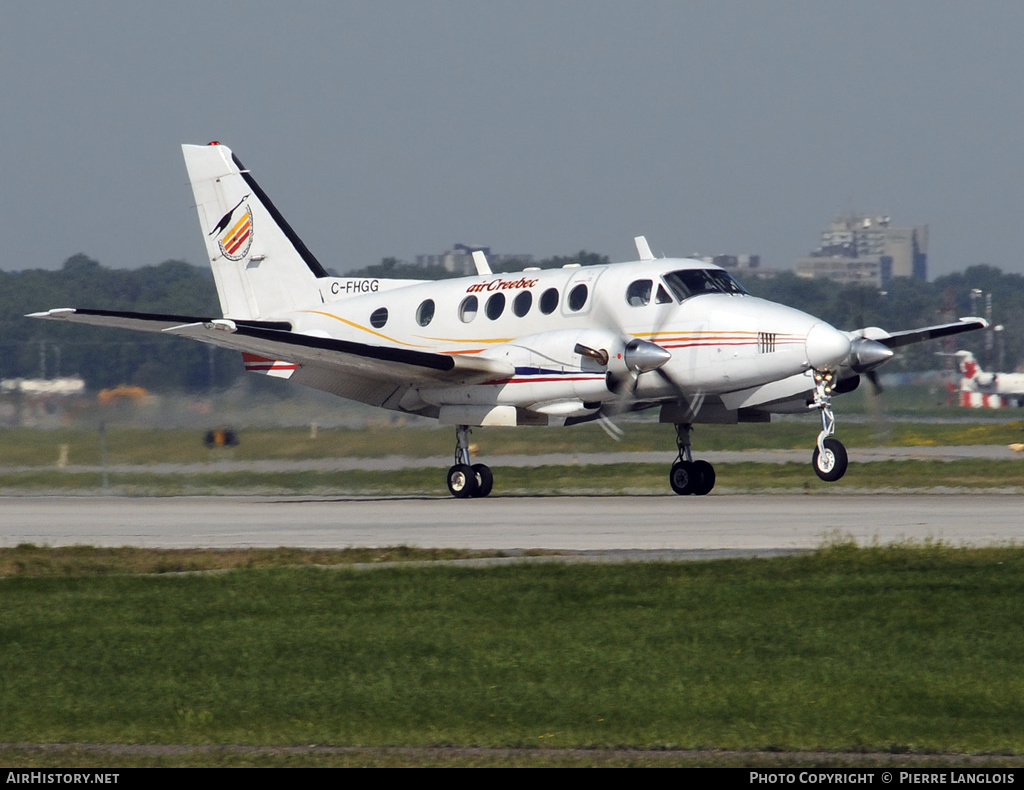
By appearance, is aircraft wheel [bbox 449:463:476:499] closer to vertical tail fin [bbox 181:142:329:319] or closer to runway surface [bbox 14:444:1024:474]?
runway surface [bbox 14:444:1024:474]

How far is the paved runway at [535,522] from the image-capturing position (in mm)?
16845

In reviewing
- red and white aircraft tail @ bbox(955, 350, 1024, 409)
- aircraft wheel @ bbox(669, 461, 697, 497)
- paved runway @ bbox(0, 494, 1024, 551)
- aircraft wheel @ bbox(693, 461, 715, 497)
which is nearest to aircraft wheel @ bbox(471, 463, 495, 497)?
paved runway @ bbox(0, 494, 1024, 551)

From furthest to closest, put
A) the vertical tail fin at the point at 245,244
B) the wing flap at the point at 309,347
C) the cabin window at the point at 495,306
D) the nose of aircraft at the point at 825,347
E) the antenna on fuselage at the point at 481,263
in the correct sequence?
1. the vertical tail fin at the point at 245,244
2. the antenna on fuselage at the point at 481,263
3. the cabin window at the point at 495,306
4. the wing flap at the point at 309,347
5. the nose of aircraft at the point at 825,347

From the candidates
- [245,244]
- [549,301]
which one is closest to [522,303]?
[549,301]

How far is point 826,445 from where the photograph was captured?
75.8 feet

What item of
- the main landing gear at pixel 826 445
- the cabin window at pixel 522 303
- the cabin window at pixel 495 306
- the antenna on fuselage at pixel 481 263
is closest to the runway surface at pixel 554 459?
the cabin window at pixel 495 306

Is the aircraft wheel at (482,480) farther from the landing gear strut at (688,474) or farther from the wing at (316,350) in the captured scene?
the landing gear strut at (688,474)

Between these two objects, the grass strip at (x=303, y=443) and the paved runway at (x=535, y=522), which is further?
the grass strip at (x=303, y=443)

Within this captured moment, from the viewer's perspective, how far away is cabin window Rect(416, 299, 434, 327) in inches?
1059

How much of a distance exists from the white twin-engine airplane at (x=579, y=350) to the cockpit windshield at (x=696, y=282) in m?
0.02

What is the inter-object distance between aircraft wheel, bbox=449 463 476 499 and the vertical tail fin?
620cm

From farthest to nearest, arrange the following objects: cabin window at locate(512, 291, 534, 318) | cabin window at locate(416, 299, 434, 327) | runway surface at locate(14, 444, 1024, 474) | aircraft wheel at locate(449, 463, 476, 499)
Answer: runway surface at locate(14, 444, 1024, 474) → cabin window at locate(416, 299, 434, 327) → aircraft wheel at locate(449, 463, 476, 499) → cabin window at locate(512, 291, 534, 318)

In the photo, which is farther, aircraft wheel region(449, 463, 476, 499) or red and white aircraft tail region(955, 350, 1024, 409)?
red and white aircraft tail region(955, 350, 1024, 409)

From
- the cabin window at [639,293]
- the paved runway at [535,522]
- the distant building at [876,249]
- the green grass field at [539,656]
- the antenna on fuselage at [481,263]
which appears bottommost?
the green grass field at [539,656]
